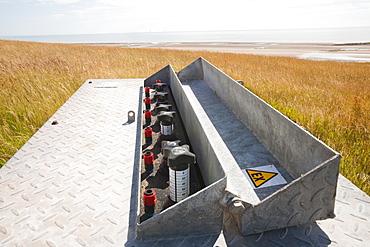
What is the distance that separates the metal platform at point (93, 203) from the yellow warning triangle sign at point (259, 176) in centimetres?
80

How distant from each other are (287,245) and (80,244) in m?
1.87

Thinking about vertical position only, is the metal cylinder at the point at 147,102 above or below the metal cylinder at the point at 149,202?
above

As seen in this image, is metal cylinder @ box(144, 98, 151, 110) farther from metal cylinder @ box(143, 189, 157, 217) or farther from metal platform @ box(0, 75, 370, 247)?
metal cylinder @ box(143, 189, 157, 217)

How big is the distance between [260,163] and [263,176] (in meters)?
0.40

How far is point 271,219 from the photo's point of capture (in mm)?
2521

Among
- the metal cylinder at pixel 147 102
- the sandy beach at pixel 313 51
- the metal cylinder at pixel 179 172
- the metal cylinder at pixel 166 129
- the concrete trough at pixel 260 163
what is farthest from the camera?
the sandy beach at pixel 313 51

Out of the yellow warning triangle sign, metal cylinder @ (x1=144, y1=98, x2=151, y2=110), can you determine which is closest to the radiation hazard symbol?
the yellow warning triangle sign

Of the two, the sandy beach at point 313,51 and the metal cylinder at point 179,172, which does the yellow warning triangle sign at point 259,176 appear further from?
the sandy beach at point 313,51

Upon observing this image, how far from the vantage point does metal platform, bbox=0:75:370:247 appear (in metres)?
2.48

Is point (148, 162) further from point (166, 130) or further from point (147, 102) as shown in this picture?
point (147, 102)

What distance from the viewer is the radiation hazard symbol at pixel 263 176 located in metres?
3.42

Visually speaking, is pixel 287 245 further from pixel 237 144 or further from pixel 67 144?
pixel 67 144

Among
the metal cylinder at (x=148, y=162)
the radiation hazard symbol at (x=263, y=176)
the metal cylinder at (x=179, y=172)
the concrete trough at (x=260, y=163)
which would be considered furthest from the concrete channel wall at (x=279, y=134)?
the metal cylinder at (x=148, y=162)

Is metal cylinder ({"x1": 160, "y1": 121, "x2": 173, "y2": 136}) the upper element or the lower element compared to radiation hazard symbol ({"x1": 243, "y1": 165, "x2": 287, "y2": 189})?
upper
